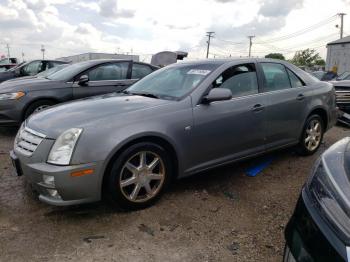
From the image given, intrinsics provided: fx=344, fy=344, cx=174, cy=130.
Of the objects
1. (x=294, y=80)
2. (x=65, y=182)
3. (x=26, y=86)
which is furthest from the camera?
(x=26, y=86)

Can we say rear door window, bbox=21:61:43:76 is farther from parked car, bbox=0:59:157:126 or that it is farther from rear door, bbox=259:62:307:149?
rear door, bbox=259:62:307:149

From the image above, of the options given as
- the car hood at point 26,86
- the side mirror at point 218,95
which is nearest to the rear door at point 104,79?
the car hood at point 26,86

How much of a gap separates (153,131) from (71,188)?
0.89m

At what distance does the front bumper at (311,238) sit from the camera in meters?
1.45

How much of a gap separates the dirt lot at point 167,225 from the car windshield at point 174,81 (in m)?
1.08

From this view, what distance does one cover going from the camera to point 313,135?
5059mm

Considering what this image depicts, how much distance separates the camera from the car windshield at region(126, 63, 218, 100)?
383 centimetres

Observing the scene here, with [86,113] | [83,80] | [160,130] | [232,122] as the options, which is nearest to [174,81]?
[232,122]

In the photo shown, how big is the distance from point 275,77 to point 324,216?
10.6ft

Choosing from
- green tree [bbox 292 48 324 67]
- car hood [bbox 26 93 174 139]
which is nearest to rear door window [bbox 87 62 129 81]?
car hood [bbox 26 93 174 139]

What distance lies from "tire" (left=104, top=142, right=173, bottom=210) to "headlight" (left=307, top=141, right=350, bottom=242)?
66.1 inches

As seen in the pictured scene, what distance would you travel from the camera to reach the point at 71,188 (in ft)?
9.62

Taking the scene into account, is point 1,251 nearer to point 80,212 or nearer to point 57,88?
point 80,212

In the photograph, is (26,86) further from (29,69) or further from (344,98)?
(344,98)
